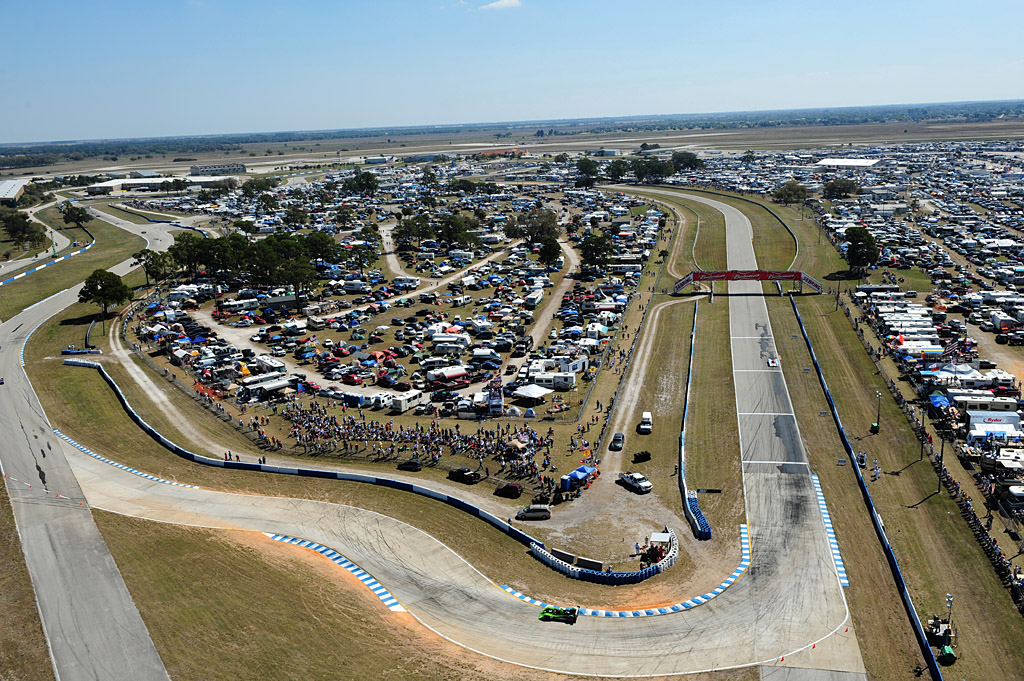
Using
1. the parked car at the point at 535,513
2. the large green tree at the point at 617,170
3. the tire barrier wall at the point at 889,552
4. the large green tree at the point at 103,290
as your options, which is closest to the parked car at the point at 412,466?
the parked car at the point at 535,513

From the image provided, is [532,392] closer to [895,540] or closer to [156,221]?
[895,540]

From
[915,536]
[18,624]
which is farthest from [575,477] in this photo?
[18,624]

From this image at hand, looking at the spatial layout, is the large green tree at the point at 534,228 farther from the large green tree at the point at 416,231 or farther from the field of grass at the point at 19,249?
the field of grass at the point at 19,249

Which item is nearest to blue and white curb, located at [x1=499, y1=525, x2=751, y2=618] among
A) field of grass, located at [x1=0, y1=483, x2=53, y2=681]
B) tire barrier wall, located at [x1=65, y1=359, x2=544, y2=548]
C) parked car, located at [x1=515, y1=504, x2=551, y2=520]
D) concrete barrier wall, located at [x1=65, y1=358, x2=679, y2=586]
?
concrete barrier wall, located at [x1=65, y1=358, x2=679, y2=586]

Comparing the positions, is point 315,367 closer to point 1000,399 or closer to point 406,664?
point 406,664

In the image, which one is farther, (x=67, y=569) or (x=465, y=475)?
(x=465, y=475)

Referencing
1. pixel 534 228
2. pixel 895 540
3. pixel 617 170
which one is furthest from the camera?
pixel 617 170
